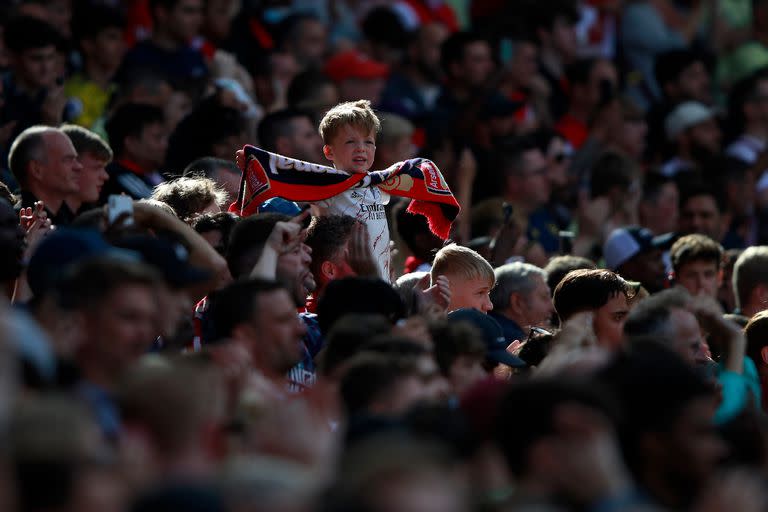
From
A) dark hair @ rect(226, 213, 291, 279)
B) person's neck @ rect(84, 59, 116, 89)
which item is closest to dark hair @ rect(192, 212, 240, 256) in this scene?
dark hair @ rect(226, 213, 291, 279)

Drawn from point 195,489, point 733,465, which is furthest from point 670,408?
point 195,489

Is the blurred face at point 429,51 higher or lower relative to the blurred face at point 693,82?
higher

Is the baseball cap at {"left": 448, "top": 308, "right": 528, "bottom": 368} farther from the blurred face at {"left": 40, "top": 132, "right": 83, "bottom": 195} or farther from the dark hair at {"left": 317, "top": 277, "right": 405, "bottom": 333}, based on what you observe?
the blurred face at {"left": 40, "top": 132, "right": 83, "bottom": 195}

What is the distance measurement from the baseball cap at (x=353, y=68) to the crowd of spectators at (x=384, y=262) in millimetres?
23

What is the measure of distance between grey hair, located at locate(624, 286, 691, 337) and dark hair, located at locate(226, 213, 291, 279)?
A: 162 cm

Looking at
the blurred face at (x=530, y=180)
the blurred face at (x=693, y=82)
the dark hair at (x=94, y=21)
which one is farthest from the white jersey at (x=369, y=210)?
the blurred face at (x=693, y=82)

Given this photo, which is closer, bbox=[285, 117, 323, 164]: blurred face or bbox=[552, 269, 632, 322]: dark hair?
bbox=[552, 269, 632, 322]: dark hair

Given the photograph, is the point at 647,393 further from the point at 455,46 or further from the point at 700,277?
the point at 455,46

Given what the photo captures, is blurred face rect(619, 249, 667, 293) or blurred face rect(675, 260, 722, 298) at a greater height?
blurred face rect(675, 260, 722, 298)

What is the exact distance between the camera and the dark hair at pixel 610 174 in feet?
38.7

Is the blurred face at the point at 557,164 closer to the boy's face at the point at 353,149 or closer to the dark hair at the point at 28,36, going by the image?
the dark hair at the point at 28,36

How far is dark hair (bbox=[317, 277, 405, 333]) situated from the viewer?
664cm

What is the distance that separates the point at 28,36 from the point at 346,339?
513cm

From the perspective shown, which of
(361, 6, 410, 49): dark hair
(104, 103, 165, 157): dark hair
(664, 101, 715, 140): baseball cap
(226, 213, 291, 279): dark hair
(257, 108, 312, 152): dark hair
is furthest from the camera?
(664, 101, 715, 140): baseball cap
